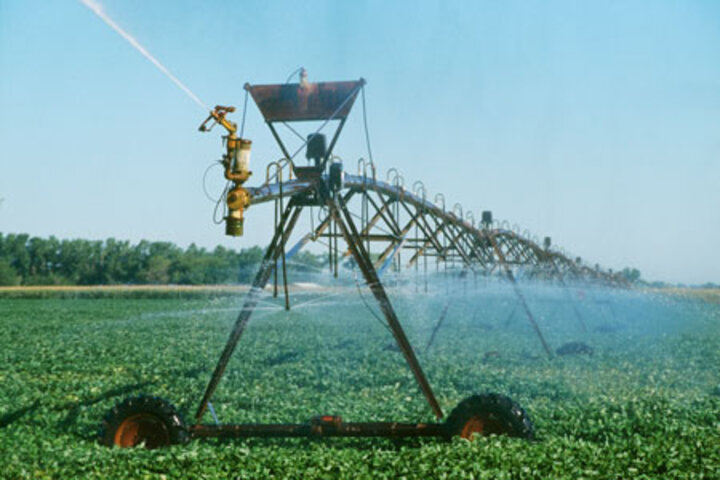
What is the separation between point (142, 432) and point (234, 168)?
357 centimetres

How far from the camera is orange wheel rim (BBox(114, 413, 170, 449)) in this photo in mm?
7820

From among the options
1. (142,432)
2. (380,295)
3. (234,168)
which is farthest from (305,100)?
(142,432)

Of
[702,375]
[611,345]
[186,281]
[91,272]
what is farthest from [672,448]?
[91,272]

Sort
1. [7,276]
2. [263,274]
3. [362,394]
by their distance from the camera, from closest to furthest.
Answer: [263,274], [362,394], [7,276]

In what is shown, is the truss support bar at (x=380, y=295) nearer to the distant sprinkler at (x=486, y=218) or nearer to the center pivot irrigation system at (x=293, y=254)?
the center pivot irrigation system at (x=293, y=254)

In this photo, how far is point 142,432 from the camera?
7938 millimetres

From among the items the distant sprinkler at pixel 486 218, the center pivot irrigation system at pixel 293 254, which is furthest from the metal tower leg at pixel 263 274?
the distant sprinkler at pixel 486 218

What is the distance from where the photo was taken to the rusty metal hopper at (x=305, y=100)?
29.1ft

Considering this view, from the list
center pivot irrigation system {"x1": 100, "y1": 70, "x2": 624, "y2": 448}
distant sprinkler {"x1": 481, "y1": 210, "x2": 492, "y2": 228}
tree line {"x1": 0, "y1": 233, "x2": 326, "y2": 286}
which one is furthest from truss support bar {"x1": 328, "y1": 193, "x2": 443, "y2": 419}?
tree line {"x1": 0, "y1": 233, "x2": 326, "y2": 286}

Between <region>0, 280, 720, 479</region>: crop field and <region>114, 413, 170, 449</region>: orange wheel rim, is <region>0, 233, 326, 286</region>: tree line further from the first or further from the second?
<region>114, 413, 170, 449</region>: orange wheel rim

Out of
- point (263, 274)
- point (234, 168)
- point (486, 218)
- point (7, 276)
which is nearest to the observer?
point (234, 168)

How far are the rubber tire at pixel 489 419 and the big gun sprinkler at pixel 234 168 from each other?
11.7ft

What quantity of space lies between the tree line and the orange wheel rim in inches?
3203

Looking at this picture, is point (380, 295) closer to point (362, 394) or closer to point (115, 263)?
point (362, 394)
